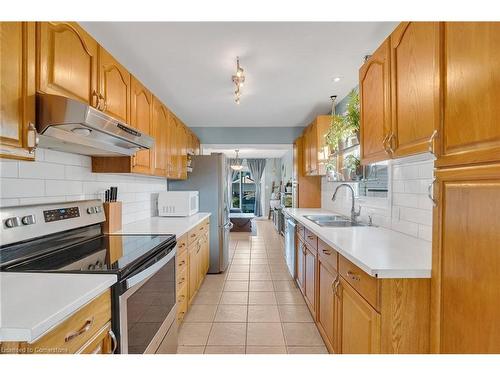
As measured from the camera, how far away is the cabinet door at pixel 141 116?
6.80ft

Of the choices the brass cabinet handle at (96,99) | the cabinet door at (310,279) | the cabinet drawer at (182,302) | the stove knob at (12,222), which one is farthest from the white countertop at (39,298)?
the cabinet door at (310,279)

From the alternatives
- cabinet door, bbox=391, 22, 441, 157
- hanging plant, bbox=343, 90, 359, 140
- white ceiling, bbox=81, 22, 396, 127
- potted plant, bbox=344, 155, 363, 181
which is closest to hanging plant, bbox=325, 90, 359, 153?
hanging plant, bbox=343, 90, 359, 140

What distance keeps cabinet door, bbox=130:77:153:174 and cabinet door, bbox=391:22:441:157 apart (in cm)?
186

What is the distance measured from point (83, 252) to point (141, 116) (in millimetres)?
1244

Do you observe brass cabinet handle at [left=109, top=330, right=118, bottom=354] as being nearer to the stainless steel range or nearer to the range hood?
the stainless steel range

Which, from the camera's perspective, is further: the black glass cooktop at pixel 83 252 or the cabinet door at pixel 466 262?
the black glass cooktop at pixel 83 252

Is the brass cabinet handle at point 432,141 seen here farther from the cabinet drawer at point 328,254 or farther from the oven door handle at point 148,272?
the oven door handle at point 148,272

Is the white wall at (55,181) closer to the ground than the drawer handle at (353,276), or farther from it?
farther from it

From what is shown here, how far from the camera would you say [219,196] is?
3.81 metres

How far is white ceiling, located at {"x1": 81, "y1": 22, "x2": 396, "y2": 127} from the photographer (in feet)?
5.68

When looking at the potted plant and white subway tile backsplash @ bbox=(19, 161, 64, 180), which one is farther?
the potted plant

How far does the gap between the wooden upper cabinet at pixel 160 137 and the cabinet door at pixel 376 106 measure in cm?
188

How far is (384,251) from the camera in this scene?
142cm

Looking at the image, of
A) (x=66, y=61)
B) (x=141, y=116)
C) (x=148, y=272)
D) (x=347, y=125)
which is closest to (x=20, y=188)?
(x=66, y=61)
